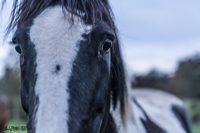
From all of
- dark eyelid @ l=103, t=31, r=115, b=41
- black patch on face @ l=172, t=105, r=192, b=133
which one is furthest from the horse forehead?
black patch on face @ l=172, t=105, r=192, b=133

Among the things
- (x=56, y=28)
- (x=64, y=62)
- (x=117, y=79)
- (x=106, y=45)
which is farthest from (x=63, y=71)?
(x=117, y=79)

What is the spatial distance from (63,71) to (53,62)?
0.27 feet

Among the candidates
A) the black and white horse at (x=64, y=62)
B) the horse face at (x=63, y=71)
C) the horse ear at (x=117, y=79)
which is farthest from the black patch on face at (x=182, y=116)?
the horse face at (x=63, y=71)

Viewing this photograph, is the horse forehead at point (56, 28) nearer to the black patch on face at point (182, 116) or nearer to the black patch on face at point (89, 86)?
the black patch on face at point (89, 86)

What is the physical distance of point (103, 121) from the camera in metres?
2.07

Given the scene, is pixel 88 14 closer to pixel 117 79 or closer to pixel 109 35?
pixel 109 35

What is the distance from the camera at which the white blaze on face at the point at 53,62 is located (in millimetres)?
1483

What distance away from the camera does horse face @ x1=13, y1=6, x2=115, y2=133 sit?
1.53 meters

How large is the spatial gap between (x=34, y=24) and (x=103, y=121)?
895 millimetres

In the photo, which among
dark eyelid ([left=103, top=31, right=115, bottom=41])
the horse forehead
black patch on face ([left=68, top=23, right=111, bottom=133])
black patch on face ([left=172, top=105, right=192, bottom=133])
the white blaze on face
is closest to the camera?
the white blaze on face

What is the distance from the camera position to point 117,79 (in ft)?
7.55

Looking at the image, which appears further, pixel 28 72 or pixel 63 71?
pixel 28 72

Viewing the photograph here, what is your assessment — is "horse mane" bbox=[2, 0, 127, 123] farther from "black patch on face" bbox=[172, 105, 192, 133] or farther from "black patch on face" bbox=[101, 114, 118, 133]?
"black patch on face" bbox=[172, 105, 192, 133]

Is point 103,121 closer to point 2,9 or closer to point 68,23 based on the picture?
point 68,23
